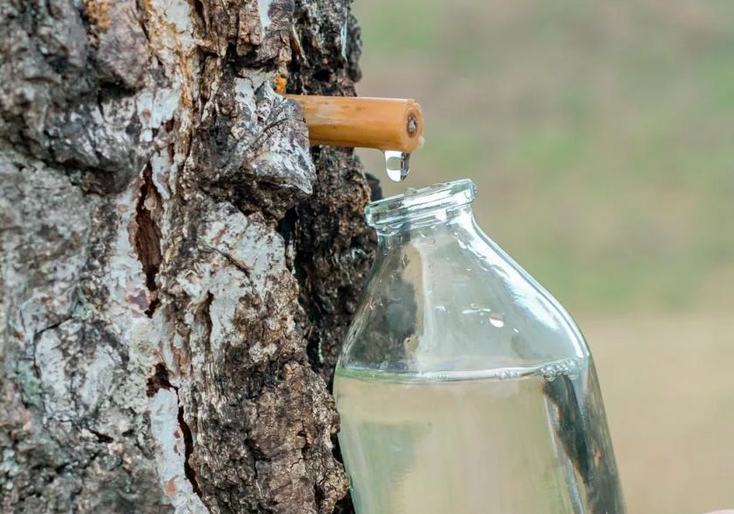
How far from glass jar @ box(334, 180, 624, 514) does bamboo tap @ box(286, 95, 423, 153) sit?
0.06 meters

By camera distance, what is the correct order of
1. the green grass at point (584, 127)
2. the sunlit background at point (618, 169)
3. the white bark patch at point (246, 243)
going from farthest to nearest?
the green grass at point (584, 127) < the sunlit background at point (618, 169) < the white bark patch at point (246, 243)

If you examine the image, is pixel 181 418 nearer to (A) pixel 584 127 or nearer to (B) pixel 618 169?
(B) pixel 618 169

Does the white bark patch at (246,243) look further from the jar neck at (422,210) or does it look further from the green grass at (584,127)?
the green grass at (584,127)

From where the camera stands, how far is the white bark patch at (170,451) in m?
0.68

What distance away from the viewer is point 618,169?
15.0 ft

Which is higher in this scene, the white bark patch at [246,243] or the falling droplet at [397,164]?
the falling droplet at [397,164]

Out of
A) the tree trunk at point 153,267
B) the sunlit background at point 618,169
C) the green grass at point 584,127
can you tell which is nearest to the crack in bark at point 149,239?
the tree trunk at point 153,267

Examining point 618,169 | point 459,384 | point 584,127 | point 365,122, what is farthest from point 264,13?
point 584,127

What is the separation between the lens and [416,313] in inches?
30.8

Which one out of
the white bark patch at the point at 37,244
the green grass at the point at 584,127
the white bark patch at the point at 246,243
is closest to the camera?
the white bark patch at the point at 37,244

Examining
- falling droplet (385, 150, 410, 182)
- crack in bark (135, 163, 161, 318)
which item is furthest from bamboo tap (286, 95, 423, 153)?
crack in bark (135, 163, 161, 318)

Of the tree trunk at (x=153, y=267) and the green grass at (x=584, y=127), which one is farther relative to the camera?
the green grass at (x=584, y=127)

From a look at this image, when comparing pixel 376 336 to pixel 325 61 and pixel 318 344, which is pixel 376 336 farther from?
pixel 325 61

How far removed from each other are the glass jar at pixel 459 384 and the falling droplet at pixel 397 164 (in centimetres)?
2
